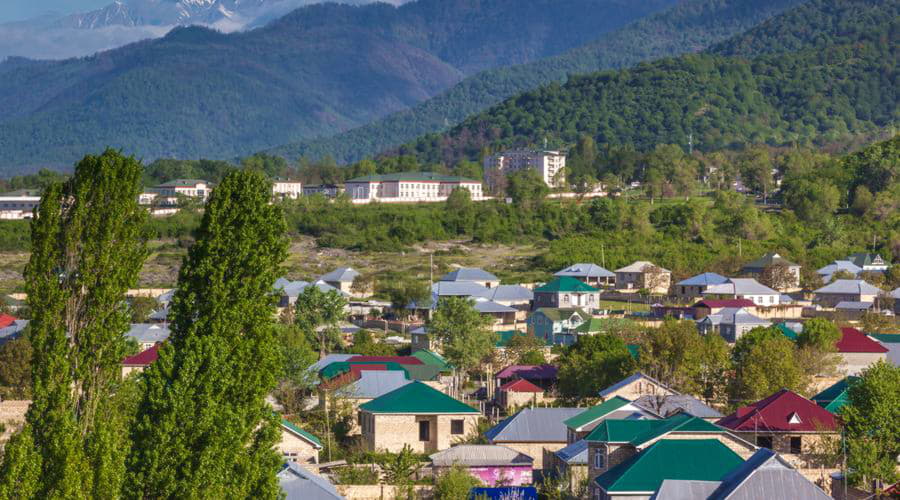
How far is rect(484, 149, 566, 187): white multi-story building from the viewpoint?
491ft

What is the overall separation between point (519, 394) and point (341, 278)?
35.3 meters

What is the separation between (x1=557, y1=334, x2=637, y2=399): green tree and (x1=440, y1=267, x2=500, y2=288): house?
2962 cm

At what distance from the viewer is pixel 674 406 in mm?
36031

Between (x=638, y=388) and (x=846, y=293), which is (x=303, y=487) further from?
(x=846, y=293)

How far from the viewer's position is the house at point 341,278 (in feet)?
253

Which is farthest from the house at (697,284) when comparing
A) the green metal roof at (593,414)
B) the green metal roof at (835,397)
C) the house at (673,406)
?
the green metal roof at (593,414)

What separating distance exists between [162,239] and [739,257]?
37625 mm

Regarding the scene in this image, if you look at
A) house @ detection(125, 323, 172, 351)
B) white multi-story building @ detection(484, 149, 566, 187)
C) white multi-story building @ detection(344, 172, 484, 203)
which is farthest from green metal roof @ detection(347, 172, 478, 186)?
house @ detection(125, 323, 172, 351)

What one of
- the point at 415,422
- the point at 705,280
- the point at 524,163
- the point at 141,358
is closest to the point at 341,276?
the point at 705,280

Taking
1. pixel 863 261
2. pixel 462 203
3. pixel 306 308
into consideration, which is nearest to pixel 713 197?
pixel 462 203

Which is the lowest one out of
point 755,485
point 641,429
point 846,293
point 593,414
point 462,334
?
point 846,293

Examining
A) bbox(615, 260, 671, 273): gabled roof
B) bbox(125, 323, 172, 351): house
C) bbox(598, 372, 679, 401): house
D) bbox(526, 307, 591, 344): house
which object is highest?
bbox(598, 372, 679, 401): house

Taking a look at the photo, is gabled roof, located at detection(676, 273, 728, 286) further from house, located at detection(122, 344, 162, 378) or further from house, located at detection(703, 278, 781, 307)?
house, located at detection(122, 344, 162, 378)

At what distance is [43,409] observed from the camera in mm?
18266
